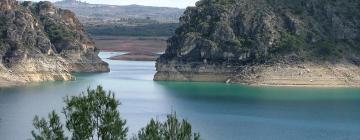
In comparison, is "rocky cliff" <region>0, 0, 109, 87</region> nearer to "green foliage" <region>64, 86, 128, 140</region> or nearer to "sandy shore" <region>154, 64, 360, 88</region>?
"sandy shore" <region>154, 64, 360, 88</region>

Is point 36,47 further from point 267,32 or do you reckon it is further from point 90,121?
point 90,121

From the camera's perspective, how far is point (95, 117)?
35.1 m

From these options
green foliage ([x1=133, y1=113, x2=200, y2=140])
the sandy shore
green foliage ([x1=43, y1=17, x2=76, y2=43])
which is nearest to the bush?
green foliage ([x1=133, y1=113, x2=200, y2=140])

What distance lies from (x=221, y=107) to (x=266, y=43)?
38701 millimetres

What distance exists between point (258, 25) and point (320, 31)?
9.17 m

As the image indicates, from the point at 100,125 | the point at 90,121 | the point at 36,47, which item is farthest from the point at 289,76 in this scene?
the point at 90,121

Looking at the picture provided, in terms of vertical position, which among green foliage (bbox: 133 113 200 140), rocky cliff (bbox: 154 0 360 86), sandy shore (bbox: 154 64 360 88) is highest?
green foliage (bbox: 133 113 200 140)

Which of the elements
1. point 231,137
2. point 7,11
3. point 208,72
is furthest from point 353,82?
point 231,137

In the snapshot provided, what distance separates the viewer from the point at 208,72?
409 feet

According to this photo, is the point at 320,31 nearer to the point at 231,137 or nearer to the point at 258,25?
the point at 258,25

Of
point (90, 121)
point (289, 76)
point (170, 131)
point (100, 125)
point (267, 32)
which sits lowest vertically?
point (289, 76)

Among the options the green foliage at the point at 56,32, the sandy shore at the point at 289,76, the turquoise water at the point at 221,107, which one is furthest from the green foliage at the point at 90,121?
the green foliage at the point at 56,32

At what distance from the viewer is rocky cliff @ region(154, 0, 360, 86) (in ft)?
396

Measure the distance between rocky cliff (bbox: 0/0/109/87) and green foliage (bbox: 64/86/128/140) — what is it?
7557 centimetres
